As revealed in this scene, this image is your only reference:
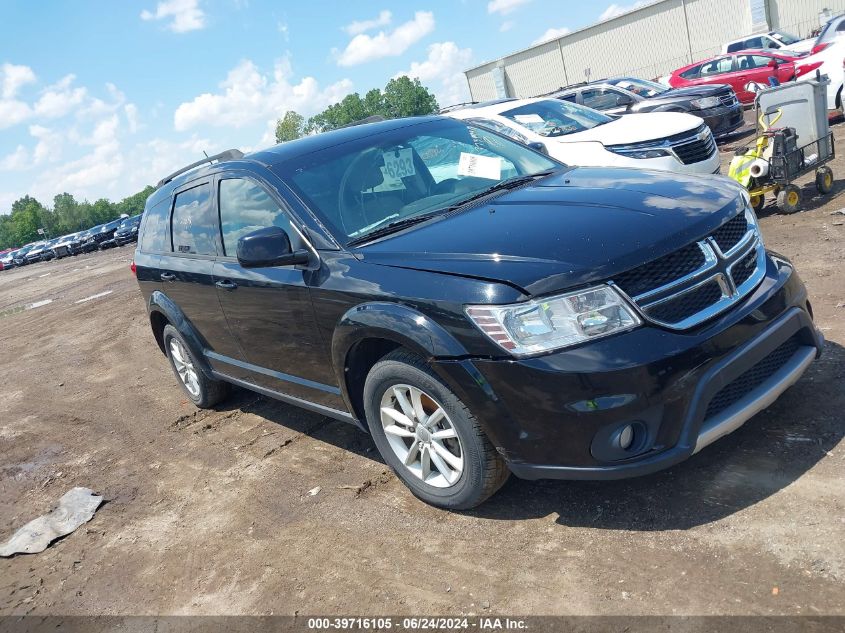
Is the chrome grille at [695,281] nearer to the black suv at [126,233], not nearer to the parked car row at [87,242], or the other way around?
the parked car row at [87,242]

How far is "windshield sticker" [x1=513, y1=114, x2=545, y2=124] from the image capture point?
34.0ft

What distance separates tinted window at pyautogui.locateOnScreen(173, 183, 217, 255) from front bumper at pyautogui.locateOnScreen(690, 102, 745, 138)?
12623mm

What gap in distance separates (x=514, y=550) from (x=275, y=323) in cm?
189

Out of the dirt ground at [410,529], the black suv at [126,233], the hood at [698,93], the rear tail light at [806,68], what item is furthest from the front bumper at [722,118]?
the black suv at [126,233]

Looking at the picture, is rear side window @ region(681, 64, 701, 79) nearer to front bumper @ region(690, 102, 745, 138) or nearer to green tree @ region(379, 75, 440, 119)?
front bumper @ region(690, 102, 745, 138)

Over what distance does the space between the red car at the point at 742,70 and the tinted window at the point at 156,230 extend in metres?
17.5

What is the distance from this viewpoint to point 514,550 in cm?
326

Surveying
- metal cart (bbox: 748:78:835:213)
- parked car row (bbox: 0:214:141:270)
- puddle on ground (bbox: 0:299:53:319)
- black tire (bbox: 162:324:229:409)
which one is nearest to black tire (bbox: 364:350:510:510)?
black tire (bbox: 162:324:229:409)

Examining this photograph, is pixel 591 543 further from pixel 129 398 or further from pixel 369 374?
pixel 129 398

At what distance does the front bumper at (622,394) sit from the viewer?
2.87 meters

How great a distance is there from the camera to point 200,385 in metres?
6.07

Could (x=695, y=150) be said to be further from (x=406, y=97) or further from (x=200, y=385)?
(x=406, y=97)

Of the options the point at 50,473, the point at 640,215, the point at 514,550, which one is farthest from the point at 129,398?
the point at 640,215

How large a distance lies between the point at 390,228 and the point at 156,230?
292 cm
